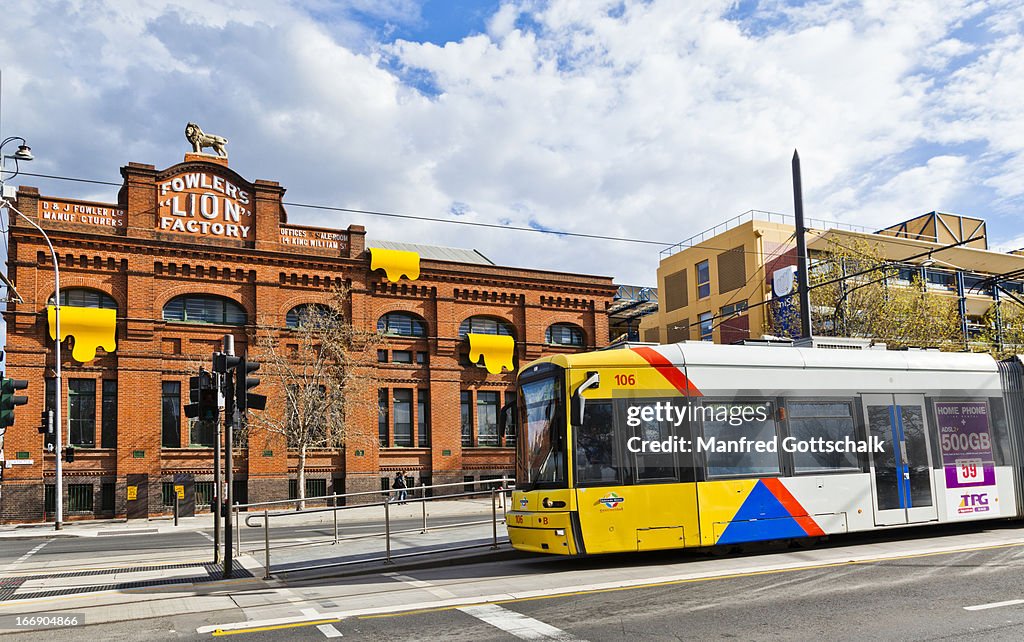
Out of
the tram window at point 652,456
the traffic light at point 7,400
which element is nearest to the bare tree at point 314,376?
the traffic light at point 7,400

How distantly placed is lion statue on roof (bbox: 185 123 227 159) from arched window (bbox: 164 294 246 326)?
6.19 meters

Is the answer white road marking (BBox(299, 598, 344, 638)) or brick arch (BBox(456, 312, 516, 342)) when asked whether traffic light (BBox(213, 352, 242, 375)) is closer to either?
white road marking (BBox(299, 598, 344, 638))

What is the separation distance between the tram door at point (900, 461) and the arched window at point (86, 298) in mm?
28891

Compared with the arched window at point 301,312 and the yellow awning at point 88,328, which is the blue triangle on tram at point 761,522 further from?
the yellow awning at point 88,328

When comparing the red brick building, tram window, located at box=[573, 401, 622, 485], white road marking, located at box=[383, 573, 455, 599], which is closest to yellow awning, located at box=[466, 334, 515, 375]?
the red brick building

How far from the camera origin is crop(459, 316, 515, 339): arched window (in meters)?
40.2

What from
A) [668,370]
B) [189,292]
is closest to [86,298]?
[189,292]

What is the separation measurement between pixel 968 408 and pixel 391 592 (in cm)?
1106

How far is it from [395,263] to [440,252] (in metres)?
8.56

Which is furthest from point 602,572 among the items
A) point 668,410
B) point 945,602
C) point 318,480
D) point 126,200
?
point 126,200

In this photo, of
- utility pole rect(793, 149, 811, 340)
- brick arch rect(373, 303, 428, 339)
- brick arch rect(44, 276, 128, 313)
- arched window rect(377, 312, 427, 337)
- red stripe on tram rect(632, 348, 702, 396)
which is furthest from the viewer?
arched window rect(377, 312, 427, 337)

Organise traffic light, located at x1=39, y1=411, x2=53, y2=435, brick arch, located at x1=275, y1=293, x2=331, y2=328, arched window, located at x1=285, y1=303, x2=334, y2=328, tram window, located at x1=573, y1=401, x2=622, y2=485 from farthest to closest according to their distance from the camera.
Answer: brick arch, located at x1=275, y1=293, x2=331, y2=328 < arched window, located at x1=285, y1=303, x2=334, y2=328 < traffic light, located at x1=39, y1=411, x2=53, y2=435 < tram window, located at x1=573, y1=401, x2=622, y2=485

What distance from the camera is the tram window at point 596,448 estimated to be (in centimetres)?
1207

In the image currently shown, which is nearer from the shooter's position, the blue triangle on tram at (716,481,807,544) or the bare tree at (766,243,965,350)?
the blue triangle on tram at (716,481,807,544)
